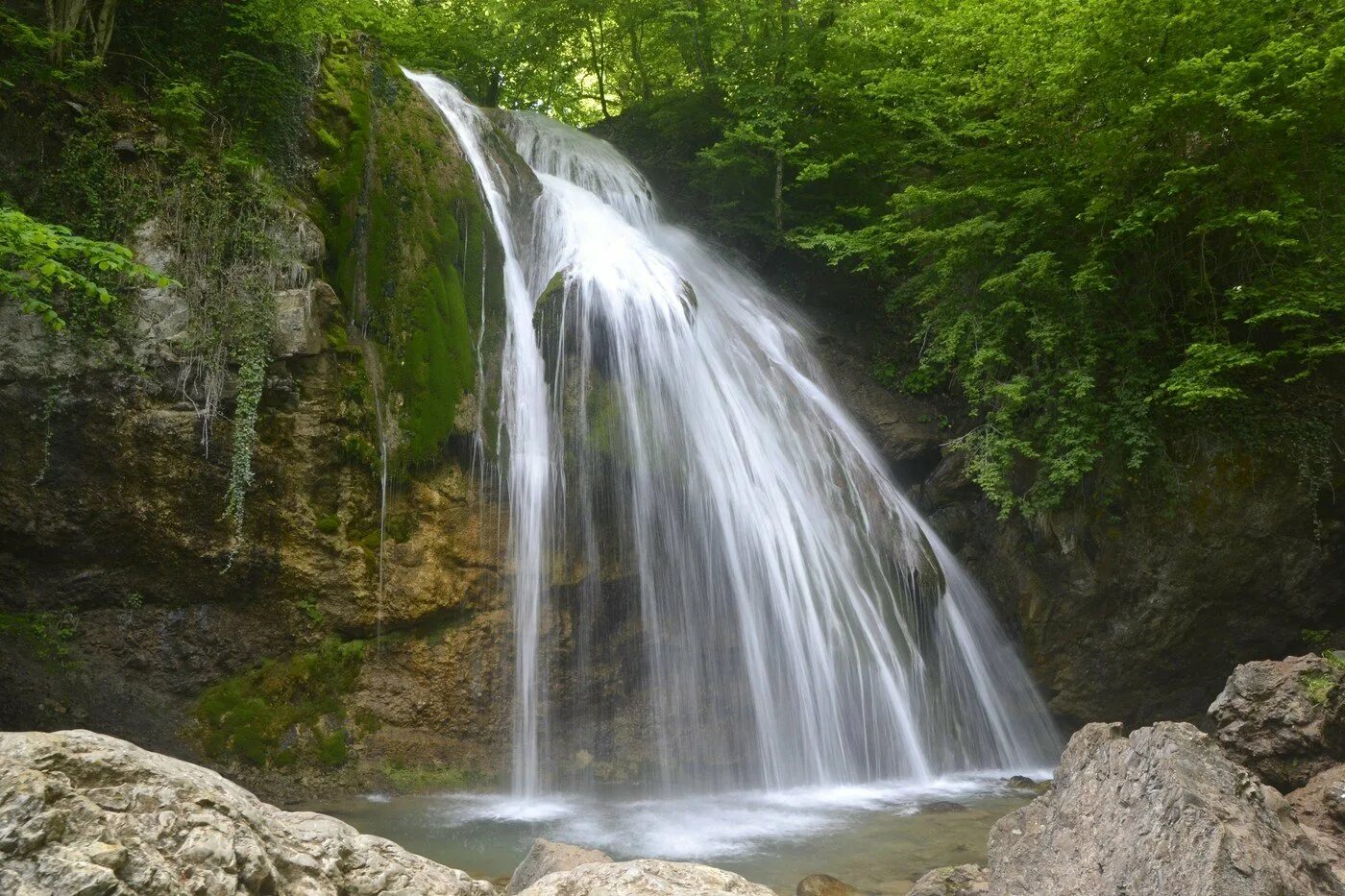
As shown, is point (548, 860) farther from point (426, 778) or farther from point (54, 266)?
point (54, 266)

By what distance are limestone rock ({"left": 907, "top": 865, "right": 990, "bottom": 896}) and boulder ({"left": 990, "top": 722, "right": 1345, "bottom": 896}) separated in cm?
12

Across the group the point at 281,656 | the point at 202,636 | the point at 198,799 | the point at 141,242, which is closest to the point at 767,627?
the point at 281,656

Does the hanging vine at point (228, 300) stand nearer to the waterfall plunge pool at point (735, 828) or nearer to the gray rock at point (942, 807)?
the waterfall plunge pool at point (735, 828)

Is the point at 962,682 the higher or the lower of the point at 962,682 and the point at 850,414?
the lower

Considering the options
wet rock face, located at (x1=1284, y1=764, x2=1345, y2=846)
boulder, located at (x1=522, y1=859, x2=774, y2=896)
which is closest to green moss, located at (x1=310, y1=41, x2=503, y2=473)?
boulder, located at (x1=522, y1=859, x2=774, y2=896)

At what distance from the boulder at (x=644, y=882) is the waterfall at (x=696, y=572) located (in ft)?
19.2

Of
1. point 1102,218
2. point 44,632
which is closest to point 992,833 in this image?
point 44,632

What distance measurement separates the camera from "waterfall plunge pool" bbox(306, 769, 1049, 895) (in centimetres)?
610

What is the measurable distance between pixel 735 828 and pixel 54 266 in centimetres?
617

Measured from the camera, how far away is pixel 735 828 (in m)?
7.00

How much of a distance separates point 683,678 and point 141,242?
634 cm

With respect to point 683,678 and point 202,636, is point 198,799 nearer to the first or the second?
point 202,636

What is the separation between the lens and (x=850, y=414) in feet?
41.2

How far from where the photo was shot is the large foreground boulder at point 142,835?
5.63ft
